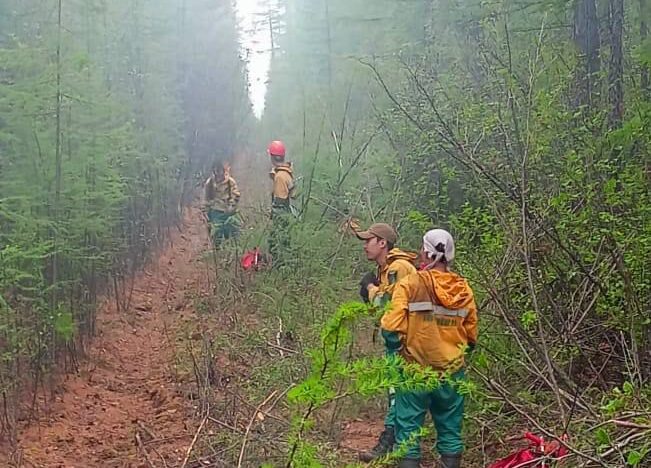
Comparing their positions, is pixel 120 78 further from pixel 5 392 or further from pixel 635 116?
pixel 635 116

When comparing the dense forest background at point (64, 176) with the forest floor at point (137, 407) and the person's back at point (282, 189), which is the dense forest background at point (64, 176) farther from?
the person's back at point (282, 189)

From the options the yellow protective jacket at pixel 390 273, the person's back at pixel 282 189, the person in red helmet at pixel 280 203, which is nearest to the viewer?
the yellow protective jacket at pixel 390 273

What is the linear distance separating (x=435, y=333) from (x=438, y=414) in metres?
0.55

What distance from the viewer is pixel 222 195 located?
12.9 metres

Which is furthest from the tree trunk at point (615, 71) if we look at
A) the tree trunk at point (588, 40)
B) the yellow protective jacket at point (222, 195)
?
the yellow protective jacket at point (222, 195)

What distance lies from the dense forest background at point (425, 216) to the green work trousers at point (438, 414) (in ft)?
0.83

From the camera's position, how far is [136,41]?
1558 centimetres

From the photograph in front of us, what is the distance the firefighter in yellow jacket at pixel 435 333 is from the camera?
184 inches

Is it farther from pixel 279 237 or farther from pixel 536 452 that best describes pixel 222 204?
pixel 536 452

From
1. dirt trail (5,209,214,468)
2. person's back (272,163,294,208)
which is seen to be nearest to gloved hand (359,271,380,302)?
dirt trail (5,209,214,468)

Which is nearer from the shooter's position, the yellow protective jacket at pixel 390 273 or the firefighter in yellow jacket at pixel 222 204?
the yellow protective jacket at pixel 390 273

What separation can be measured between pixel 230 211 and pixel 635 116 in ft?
24.3

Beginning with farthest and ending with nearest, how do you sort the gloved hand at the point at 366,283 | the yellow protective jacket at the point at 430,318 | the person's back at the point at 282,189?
1. the person's back at the point at 282,189
2. the gloved hand at the point at 366,283
3. the yellow protective jacket at the point at 430,318

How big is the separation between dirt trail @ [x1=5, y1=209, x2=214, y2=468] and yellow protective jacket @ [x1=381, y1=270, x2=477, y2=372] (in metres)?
1.67
